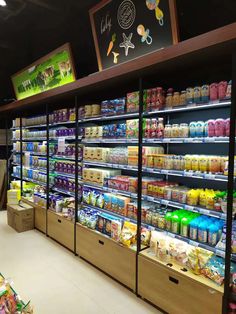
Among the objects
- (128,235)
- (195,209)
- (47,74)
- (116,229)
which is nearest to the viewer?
(195,209)

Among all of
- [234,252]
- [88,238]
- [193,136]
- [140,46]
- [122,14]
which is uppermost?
[122,14]


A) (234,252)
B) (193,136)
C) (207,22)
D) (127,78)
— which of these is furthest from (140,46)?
(234,252)

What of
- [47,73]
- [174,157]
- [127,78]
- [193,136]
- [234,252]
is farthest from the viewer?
[47,73]

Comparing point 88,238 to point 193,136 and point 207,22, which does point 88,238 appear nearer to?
point 193,136

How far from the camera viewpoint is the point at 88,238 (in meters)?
3.39

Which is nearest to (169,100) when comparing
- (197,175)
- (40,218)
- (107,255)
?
(197,175)

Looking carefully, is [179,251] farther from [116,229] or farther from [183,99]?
[183,99]

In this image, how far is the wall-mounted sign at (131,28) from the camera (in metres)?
2.39

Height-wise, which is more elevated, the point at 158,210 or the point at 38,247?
the point at 158,210

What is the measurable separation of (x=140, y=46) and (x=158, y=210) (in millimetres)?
1858

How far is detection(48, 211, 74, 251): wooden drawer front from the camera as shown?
374 cm

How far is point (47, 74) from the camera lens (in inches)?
185

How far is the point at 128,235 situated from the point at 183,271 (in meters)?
0.77

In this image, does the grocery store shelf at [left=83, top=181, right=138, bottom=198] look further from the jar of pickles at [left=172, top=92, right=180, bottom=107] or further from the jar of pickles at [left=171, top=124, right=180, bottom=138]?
the jar of pickles at [left=172, top=92, right=180, bottom=107]
